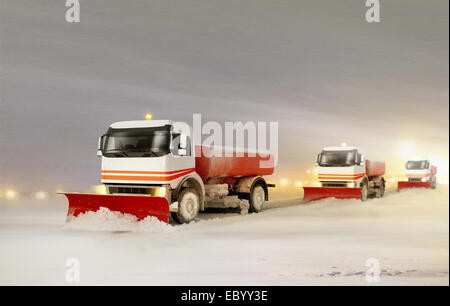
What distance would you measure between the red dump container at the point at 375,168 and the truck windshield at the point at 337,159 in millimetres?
2715

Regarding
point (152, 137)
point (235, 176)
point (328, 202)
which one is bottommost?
point (328, 202)

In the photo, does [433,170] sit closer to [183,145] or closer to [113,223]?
[183,145]

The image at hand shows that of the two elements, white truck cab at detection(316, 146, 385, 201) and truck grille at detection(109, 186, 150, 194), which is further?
white truck cab at detection(316, 146, 385, 201)

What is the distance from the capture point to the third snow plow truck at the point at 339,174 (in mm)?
20812

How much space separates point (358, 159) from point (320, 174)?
1.82 m

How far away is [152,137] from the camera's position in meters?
12.4

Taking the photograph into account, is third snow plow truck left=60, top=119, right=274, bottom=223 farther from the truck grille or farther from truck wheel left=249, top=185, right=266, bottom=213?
truck wheel left=249, top=185, right=266, bottom=213

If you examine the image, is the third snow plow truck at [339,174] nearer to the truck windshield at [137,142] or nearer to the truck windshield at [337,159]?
the truck windshield at [337,159]

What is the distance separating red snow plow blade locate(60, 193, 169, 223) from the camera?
11.8 meters

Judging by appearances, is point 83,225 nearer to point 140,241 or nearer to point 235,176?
point 140,241

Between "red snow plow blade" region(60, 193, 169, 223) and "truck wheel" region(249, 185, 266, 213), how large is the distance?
5746 millimetres

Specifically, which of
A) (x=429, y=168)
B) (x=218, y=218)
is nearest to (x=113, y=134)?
(x=218, y=218)

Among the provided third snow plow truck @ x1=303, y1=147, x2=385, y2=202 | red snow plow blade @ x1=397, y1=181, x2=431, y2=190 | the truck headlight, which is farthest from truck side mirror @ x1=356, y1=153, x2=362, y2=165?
red snow plow blade @ x1=397, y1=181, x2=431, y2=190

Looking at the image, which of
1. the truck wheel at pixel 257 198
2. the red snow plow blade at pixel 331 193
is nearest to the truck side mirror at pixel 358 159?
the red snow plow blade at pixel 331 193
